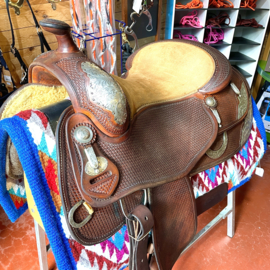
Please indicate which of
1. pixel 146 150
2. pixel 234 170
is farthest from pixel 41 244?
pixel 234 170

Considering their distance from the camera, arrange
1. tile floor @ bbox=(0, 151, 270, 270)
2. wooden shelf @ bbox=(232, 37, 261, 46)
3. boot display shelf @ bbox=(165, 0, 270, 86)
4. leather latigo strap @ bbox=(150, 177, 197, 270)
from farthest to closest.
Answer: wooden shelf @ bbox=(232, 37, 261, 46), boot display shelf @ bbox=(165, 0, 270, 86), tile floor @ bbox=(0, 151, 270, 270), leather latigo strap @ bbox=(150, 177, 197, 270)

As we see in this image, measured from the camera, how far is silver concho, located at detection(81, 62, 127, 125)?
459 millimetres

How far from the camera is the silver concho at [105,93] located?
46 centimetres

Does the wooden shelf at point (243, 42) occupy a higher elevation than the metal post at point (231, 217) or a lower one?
higher

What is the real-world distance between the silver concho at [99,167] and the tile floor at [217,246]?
869mm

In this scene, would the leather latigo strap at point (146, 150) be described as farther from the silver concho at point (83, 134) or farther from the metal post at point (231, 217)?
the metal post at point (231, 217)

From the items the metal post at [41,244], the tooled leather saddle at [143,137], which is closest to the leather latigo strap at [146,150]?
the tooled leather saddle at [143,137]

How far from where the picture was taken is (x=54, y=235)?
18.2 inches

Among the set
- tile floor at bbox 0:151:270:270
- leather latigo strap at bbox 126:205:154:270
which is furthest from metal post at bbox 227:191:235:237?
leather latigo strap at bbox 126:205:154:270

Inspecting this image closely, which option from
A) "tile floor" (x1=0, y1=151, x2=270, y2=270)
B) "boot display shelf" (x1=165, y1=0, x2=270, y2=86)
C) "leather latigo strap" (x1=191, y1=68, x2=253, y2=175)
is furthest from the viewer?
"boot display shelf" (x1=165, y1=0, x2=270, y2=86)

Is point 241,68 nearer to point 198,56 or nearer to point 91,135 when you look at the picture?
point 198,56

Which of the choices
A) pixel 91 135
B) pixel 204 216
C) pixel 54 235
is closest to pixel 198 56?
pixel 91 135

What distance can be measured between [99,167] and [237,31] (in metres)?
2.99

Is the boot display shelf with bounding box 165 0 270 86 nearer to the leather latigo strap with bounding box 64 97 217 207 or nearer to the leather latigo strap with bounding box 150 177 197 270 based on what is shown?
the leather latigo strap with bounding box 64 97 217 207
